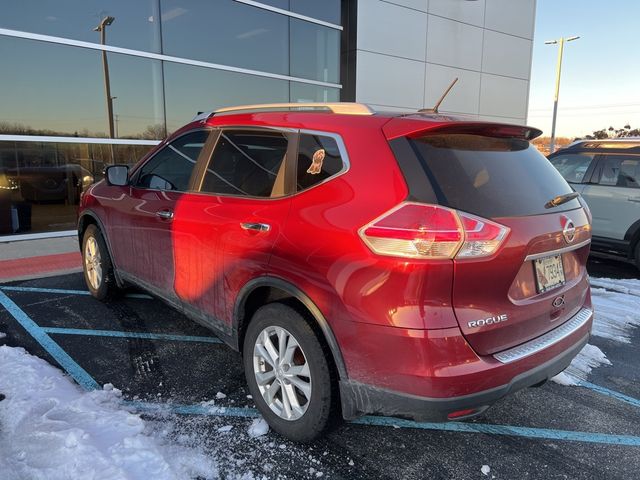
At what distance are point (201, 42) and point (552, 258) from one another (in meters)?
8.78

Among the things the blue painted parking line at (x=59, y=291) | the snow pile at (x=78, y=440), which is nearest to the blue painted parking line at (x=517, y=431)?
the snow pile at (x=78, y=440)

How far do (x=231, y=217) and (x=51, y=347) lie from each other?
212 cm

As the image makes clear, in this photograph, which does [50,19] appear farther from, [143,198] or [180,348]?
[180,348]

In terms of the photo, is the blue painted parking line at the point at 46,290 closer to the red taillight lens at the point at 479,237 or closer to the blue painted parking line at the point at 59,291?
the blue painted parking line at the point at 59,291

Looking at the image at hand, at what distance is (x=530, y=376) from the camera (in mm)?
2314

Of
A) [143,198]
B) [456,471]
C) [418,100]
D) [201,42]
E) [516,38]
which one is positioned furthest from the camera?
[516,38]

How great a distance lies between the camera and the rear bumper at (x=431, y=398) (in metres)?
2.11

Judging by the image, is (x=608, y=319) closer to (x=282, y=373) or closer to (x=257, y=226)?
(x=282, y=373)

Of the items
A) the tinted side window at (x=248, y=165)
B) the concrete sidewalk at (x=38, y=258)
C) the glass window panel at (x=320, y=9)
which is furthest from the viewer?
the glass window panel at (x=320, y=9)

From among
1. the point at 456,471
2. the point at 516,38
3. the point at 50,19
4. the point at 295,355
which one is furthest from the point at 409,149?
the point at 516,38

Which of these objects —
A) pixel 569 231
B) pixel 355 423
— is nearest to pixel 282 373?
pixel 355 423

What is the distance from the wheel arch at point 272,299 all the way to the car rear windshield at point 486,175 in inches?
32.5

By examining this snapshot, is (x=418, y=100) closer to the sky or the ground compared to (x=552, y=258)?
closer to the sky

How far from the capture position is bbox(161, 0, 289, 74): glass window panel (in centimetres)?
905
